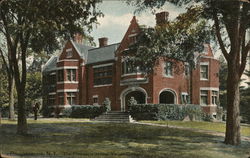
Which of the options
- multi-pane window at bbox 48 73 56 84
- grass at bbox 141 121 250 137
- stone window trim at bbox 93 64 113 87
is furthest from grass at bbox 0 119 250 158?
stone window trim at bbox 93 64 113 87

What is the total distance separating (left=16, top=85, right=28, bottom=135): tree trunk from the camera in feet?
20.8

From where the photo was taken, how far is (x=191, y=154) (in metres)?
6.02

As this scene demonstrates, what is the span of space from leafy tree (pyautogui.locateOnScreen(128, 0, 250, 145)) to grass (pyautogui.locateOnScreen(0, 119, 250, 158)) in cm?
115

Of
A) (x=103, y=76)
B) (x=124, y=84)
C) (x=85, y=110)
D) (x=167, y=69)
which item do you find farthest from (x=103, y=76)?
(x=167, y=69)

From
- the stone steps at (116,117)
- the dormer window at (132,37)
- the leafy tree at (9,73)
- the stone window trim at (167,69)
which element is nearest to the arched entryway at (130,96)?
the stone steps at (116,117)

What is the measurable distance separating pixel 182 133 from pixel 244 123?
3.62 metres

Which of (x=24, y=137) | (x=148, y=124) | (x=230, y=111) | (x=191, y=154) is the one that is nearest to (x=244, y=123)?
(x=230, y=111)

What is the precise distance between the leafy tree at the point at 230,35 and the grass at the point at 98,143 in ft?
3.76

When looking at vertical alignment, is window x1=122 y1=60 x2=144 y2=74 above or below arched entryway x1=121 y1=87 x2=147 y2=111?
above

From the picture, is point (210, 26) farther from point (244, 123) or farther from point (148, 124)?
point (244, 123)

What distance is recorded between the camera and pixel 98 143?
19.6 ft

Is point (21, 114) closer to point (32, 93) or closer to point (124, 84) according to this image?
point (32, 93)

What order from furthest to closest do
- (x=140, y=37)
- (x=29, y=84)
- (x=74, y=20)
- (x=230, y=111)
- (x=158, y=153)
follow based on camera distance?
(x=230, y=111), (x=140, y=37), (x=29, y=84), (x=74, y=20), (x=158, y=153)

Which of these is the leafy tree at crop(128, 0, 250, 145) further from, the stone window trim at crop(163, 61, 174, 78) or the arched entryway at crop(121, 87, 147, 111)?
the arched entryway at crop(121, 87, 147, 111)
